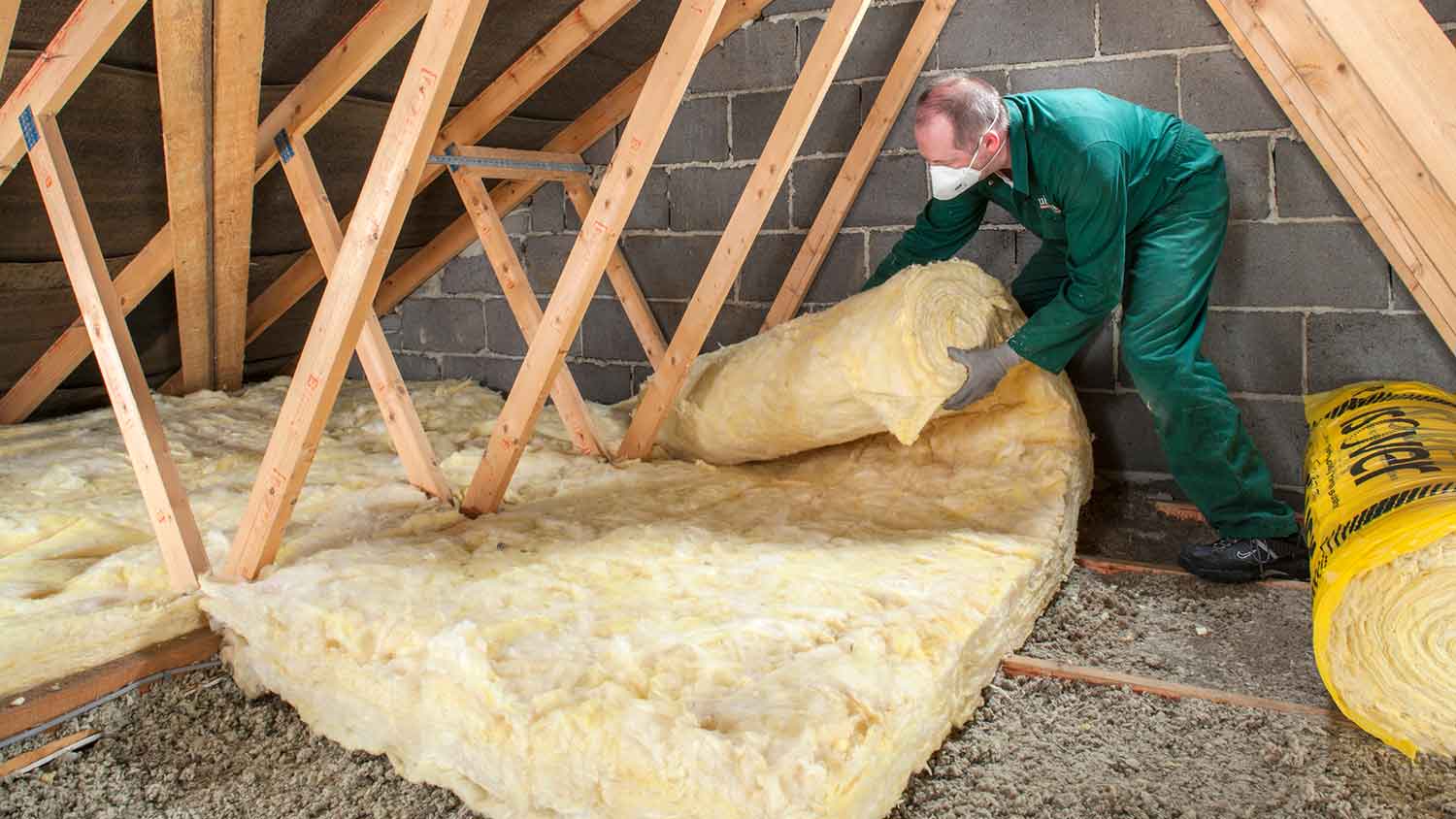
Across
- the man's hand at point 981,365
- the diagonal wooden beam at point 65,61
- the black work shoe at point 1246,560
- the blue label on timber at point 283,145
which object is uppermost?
the diagonal wooden beam at point 65,61

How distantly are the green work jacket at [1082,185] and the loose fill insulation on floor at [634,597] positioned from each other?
0.66 feet

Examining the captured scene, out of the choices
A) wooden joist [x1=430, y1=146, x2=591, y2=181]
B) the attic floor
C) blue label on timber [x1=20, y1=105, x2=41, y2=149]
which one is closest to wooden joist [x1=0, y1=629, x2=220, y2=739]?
the attic floor

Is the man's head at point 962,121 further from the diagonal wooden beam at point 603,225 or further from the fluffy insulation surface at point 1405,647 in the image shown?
the fluffy insulation surface at point 1405,647

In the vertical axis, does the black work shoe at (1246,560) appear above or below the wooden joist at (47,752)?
below

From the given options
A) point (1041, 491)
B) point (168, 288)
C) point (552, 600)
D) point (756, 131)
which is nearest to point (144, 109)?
point (168, 288)

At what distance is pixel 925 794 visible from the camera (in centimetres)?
170

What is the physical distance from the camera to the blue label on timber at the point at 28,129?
6.84 ft

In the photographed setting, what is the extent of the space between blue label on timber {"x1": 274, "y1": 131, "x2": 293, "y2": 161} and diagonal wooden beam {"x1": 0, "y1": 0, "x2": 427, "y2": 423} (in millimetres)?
13

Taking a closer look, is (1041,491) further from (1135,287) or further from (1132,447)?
(1132,447)

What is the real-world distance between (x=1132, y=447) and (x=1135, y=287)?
791 millimetres

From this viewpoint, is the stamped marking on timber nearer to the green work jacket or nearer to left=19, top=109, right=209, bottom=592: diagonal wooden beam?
left=19, top=109, right=209, bottom=592: diagonal wooden beam

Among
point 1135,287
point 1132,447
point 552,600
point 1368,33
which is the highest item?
point 1368,33

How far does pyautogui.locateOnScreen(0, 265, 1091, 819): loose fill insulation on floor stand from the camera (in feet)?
5.18

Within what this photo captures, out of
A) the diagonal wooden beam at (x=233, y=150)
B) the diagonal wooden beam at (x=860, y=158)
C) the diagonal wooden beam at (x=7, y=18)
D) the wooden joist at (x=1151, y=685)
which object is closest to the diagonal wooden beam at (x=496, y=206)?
the diagonal wooden beam at (x=233, y=150)
